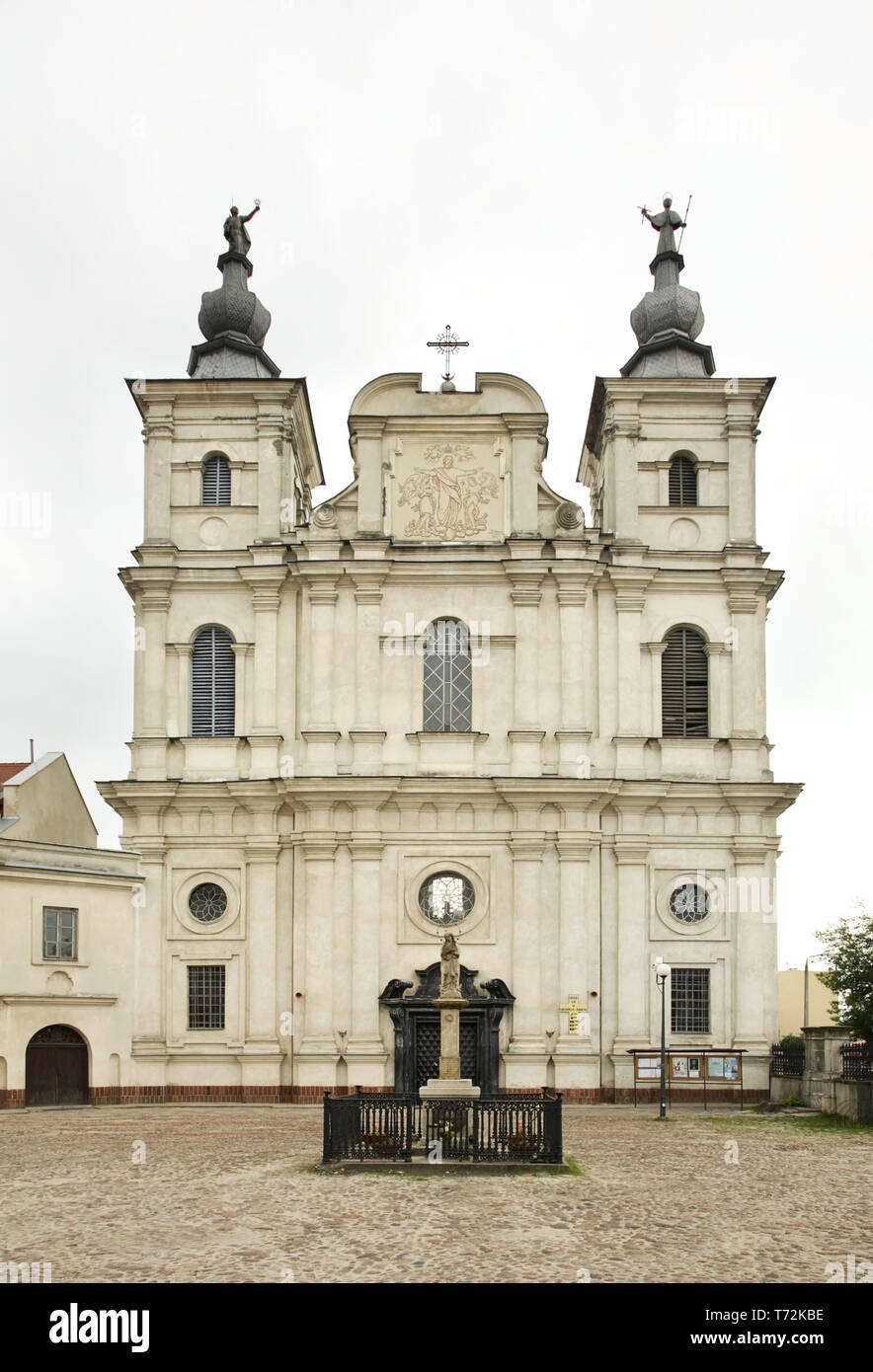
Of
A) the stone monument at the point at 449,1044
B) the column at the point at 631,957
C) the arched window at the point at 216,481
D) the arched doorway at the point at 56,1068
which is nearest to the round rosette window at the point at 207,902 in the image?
the arched doorway at the point at 56,1068

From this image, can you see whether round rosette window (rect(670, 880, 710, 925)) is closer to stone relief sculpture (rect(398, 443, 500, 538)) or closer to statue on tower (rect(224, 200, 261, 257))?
stone relief sculpture (rect(398, 443, 500, 538))

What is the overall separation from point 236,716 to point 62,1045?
886 cm

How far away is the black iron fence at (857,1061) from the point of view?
28953mm

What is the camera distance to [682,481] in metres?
38.0

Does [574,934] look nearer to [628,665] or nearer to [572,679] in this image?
[572,679]

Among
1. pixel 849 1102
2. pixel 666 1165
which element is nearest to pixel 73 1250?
pixel 666 1165

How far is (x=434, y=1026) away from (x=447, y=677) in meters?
8.47

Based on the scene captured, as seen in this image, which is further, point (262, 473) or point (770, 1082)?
point (262, 473)

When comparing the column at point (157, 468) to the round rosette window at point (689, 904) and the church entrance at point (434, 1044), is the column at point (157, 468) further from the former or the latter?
the round rosette window at point (689, 904)

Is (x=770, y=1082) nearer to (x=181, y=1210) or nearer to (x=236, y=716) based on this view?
(x=236, y=716)

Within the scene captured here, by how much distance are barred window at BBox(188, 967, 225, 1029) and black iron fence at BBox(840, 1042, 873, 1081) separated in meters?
14.6

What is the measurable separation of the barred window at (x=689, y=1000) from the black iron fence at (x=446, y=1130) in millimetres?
15230

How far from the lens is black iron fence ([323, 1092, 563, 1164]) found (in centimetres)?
2016

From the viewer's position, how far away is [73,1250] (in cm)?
1388
